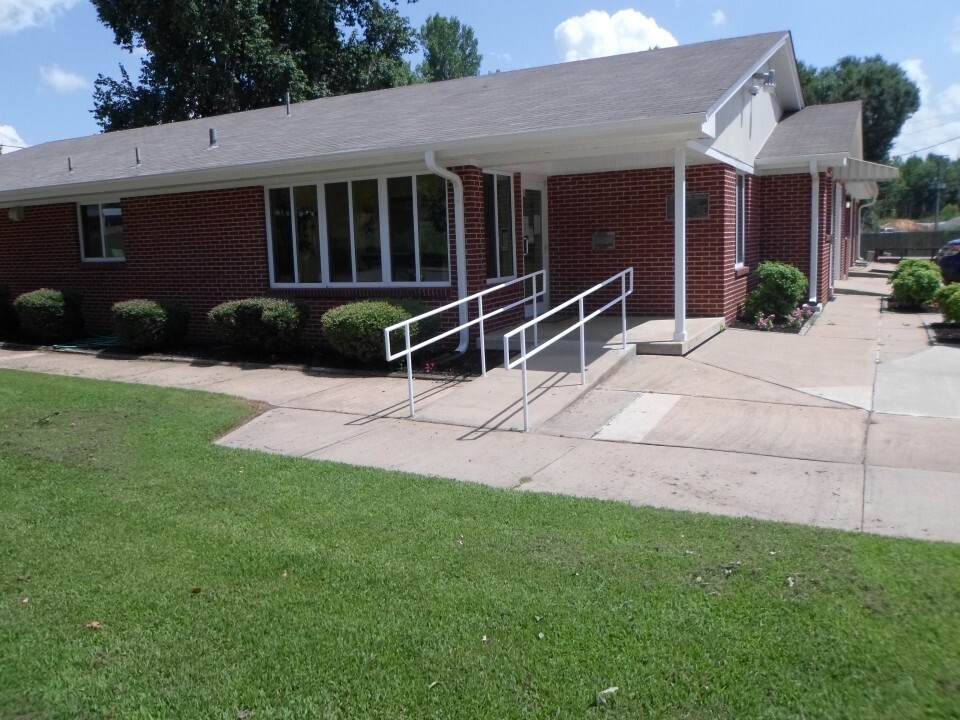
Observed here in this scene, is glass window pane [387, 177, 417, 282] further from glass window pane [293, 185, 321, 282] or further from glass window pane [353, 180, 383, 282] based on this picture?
glass window pane [293, 185, 321, 282]

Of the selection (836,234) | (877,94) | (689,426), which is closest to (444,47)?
(877,94)

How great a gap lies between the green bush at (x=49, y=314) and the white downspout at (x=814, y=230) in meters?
12.8

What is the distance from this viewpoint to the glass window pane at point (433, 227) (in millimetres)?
11297

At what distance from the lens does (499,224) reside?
12.0m

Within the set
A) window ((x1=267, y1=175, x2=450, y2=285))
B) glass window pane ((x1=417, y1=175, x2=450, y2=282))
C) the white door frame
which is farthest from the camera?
the white door frame

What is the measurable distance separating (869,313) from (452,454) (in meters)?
10.6

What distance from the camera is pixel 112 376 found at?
1078cm

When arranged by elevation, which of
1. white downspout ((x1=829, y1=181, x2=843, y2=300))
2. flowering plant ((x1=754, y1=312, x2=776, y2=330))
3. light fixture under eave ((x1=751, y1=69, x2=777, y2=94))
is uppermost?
light fixture under eave ((x1=751, y1=69, x2=777, y2=94))

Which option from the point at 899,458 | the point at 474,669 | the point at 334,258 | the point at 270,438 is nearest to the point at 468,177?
the point at 334,258

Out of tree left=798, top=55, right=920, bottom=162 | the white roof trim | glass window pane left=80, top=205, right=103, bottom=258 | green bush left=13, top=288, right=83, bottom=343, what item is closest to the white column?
the white roof trim

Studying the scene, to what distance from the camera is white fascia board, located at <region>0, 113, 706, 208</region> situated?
29.4 feet

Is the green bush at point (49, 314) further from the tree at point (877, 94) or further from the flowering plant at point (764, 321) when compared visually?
the tree at point (877, 94)

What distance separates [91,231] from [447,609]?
13.7 meters

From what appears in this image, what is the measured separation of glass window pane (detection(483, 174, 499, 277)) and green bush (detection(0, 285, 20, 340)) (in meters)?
9.13
